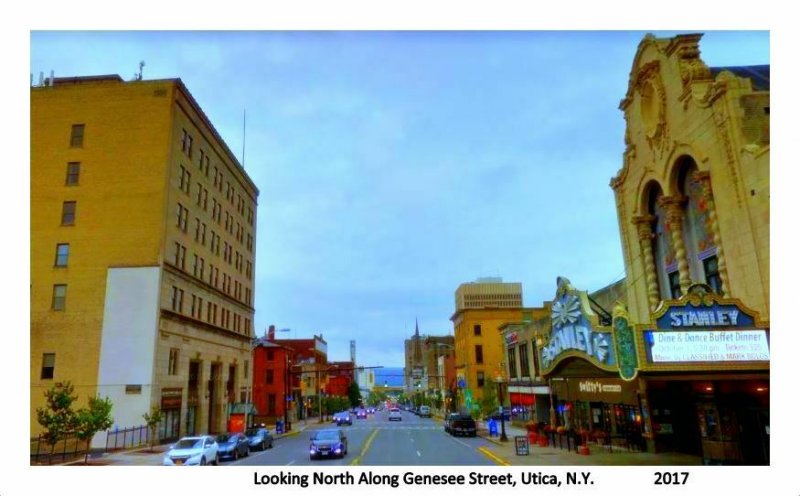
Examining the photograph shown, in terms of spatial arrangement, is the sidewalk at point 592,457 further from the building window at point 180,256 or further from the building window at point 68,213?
the building window at point 68,213

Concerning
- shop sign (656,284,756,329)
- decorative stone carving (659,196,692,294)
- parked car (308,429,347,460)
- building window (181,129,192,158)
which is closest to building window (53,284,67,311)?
building window (181,129,192,158)

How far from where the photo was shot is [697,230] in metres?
19.7

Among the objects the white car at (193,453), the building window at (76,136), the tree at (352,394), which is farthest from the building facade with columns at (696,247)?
the tree at (352,394)

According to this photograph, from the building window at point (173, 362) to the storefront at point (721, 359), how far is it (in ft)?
105

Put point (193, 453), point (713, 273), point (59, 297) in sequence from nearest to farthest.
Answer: point (713, 273) → point (193, 453) → point (59, 297)

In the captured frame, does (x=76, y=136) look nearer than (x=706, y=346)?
No

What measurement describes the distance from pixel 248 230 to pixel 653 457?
149ft

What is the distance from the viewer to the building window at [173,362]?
122 feet

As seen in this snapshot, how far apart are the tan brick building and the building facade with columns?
2906 centimetres

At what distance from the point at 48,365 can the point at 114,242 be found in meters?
8.36

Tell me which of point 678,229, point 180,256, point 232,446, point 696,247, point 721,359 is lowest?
point 232,446

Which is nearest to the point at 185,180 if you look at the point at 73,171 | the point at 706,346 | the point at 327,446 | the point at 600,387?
the point at 73,171

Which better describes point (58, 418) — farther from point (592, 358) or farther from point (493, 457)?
point (592, 358)
